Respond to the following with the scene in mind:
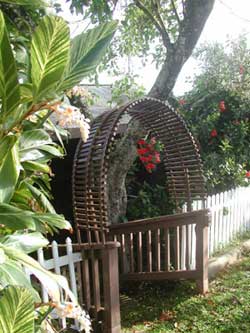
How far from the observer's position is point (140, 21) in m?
7.27

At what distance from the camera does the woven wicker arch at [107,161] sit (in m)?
3.40

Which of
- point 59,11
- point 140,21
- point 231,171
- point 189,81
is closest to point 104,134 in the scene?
point 59,11

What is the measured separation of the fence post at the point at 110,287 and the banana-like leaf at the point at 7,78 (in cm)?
224

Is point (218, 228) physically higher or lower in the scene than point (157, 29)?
lower

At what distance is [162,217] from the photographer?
4.30 m

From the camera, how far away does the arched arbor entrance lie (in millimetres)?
3475

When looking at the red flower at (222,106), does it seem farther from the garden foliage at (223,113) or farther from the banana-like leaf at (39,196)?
the banana-like leaf at (39,196)

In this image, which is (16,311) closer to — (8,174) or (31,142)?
(8,174)

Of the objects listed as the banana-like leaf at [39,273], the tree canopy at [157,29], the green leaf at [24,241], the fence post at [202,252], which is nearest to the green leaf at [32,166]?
the green leaf at [24,241]

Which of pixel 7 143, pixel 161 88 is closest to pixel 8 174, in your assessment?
pixel 7 143

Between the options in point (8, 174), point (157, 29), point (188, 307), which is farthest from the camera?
point (157, 29)

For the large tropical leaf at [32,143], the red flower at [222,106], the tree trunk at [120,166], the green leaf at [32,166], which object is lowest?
the tree trunk at [120,166]

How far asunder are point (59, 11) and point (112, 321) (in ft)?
10.7

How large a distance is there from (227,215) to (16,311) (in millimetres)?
5099
